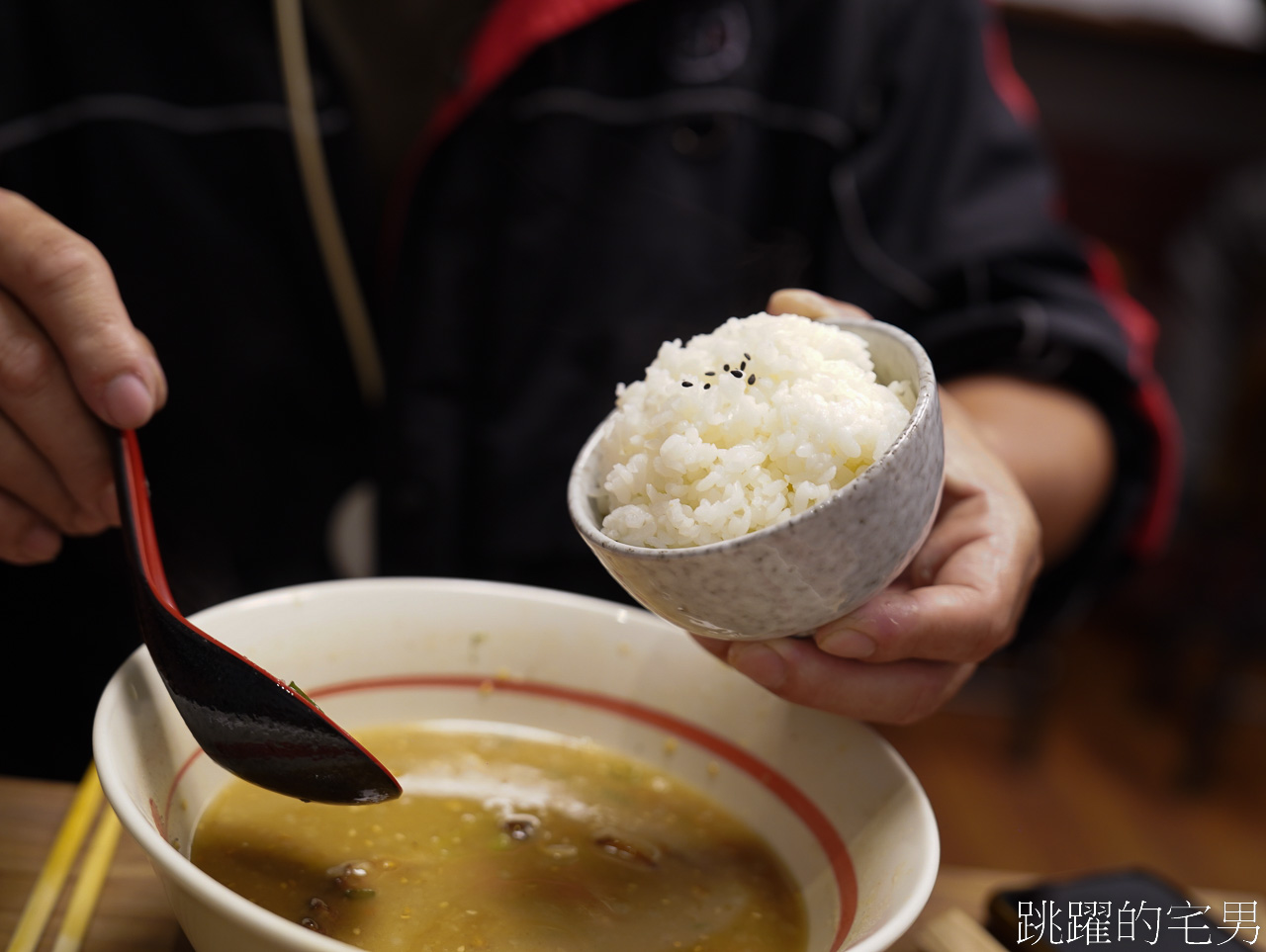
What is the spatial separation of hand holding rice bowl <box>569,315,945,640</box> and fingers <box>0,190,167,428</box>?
441 millimetres

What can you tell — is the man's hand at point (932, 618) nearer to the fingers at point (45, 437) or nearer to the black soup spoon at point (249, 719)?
the black soup spoon at point (249, 719)

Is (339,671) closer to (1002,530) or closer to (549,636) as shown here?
A: (549,636)

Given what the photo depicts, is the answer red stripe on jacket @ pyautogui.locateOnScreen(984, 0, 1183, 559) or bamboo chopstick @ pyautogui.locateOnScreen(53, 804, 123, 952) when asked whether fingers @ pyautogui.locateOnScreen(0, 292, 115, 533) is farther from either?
red stripe on jacket @ pyautogui.locateOnScreen(984, 0, 1183, 559)

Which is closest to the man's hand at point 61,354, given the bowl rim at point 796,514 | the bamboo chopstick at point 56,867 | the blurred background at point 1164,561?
the bamboo chopstick at point 56,867

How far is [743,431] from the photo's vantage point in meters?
0.90

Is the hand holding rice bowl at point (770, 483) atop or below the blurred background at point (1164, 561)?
atop

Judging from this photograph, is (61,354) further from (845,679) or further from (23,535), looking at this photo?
(845,679)

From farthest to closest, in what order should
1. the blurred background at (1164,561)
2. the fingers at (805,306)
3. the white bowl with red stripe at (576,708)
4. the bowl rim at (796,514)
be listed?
the blurred background at (1164,561), the fingers at (805,306), the white bowl with red stripe at (576,708), the bowl rim at (796,514)

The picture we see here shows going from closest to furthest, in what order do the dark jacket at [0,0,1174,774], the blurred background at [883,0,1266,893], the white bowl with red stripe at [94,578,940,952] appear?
the white bowl with red stripe at [94,578,940,952]
the dark jacket at [0,0,1174,774]
the blurred background at [883,0,1266,893]

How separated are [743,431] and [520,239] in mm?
933

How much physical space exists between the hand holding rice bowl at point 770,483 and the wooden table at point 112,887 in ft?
1.34

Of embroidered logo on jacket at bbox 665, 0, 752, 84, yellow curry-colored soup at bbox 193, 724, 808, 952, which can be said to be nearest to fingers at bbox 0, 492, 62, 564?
yellow curry-colored soup at bbox 193, 724, 808, 952

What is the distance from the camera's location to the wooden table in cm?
91

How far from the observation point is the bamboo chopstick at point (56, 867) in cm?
89
